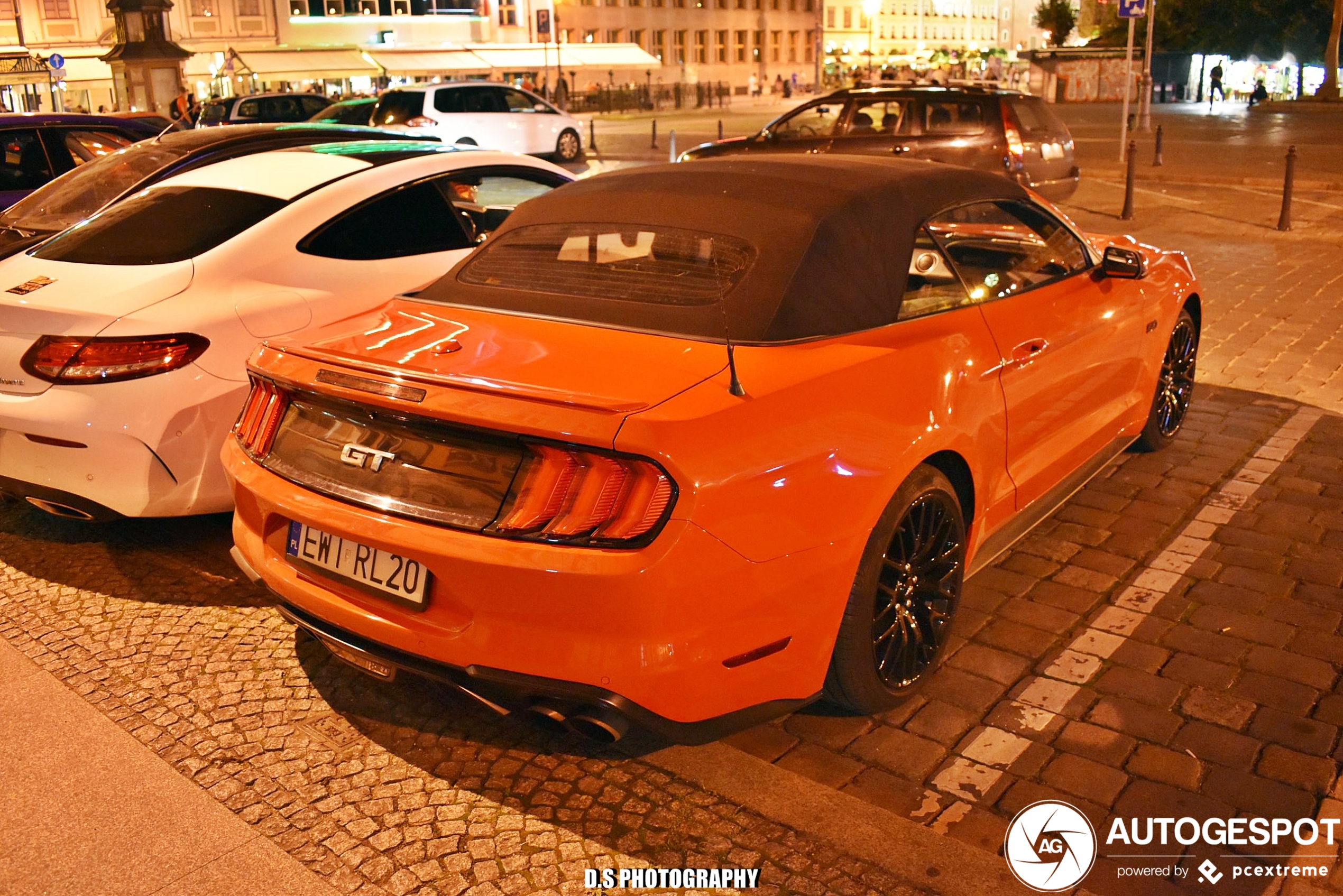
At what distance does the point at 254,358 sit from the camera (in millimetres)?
3691

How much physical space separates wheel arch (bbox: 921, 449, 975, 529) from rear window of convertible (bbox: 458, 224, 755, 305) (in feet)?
2.72

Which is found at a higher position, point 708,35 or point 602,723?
point 708,35

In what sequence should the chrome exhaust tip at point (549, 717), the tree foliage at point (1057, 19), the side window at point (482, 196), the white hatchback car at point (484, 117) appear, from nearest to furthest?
the chrome exhaust tip at point (549, 717)
the side window at point (482, 196)
the white hatchback car at point (484, 117)
the tree foliage at point (1057, 19)

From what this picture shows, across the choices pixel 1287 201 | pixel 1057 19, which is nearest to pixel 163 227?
pixel 1287 201

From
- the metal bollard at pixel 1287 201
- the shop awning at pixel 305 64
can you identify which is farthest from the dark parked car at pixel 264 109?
the shop awning at pixel 305 64

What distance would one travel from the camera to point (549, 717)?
2980 mm

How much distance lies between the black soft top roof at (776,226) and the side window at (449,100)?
21.1m

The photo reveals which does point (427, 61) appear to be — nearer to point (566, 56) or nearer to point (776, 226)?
point (566, 56)

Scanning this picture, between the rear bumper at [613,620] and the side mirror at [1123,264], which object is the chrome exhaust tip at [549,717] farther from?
the side mirror at [1123,264]

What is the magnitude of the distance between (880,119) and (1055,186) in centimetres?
228

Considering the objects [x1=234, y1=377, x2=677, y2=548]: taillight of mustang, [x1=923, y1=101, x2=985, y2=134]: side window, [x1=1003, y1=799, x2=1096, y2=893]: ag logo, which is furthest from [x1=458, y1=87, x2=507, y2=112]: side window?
[x1=1003, y1=799, x2=1096, y2=893]: ag logo

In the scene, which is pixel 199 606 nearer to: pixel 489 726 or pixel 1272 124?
pixel 489 726

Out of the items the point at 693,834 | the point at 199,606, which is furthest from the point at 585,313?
the point at 199,606

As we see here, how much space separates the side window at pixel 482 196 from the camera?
236 inches
